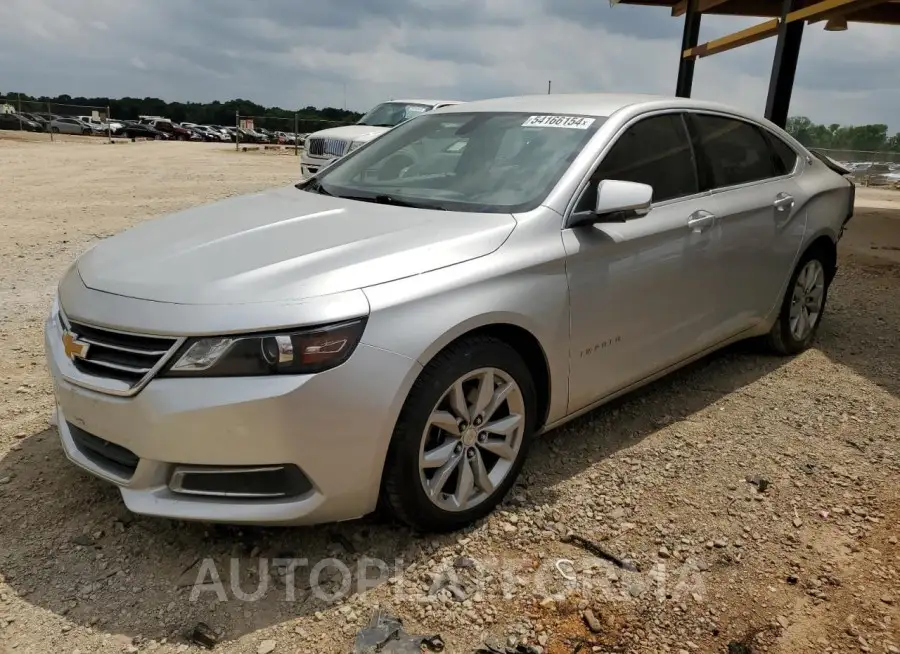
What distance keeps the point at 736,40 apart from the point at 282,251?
1157 centimetres

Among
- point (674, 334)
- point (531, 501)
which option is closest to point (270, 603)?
point (531, 501)

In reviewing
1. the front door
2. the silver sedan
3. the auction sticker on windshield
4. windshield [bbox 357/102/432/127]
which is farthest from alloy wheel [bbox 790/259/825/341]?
windshield [bbox 357/102/432/127]

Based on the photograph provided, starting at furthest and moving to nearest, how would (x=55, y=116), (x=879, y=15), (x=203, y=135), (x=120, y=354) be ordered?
(x=203, y=135) < (x=55, y=116) < (x=879, y=15) < (x=120, y=354)

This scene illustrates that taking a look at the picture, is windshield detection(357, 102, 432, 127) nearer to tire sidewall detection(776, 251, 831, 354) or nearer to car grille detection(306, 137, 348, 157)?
car grille detection(306, 137, 348, 157)

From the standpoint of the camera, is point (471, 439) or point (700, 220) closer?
point (471, 439)

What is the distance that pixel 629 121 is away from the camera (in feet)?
11.2

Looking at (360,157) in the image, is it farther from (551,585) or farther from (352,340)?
(551,585)

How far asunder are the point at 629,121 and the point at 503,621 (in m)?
2.33

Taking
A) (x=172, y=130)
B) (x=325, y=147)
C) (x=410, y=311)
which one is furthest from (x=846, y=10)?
(x=172, y=130)

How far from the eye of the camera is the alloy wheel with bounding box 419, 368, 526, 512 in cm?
257

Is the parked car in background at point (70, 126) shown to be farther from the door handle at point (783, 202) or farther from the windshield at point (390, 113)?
the door handle at point (783, 202)

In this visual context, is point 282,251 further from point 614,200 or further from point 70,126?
point 70,126

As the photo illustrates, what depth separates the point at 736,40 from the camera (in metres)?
11.8

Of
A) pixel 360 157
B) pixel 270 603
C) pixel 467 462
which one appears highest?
pixel 360 157
